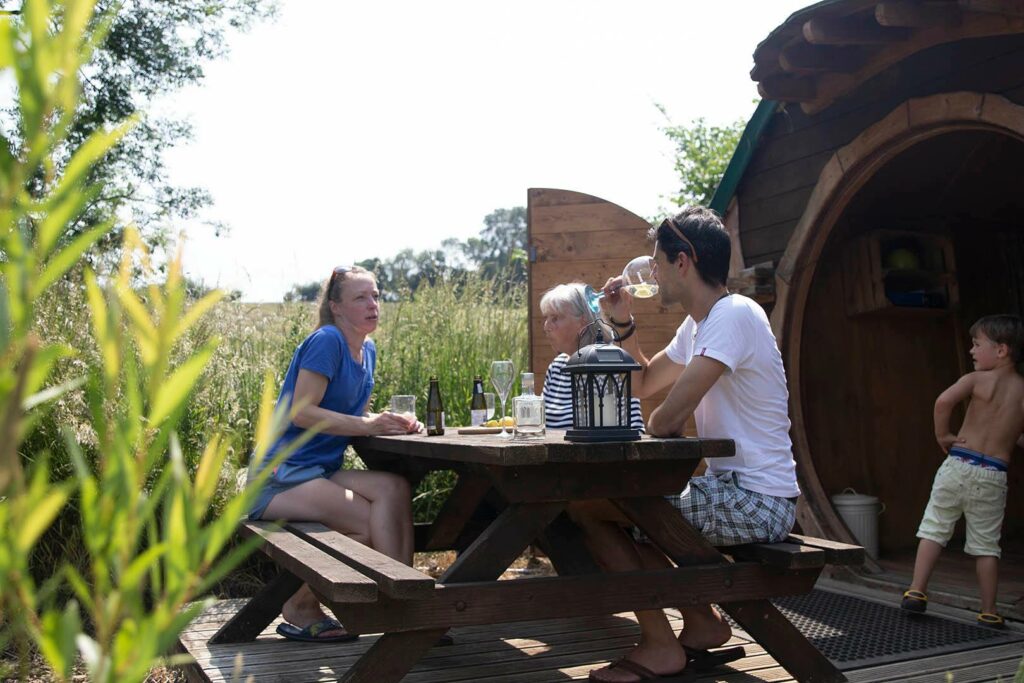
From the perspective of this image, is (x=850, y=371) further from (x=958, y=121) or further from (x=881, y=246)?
(x=958, y=121)

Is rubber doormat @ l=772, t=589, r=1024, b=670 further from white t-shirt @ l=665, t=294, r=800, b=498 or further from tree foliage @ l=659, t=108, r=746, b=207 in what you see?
tree foliage @ l=659, t=108, r=746, b=207

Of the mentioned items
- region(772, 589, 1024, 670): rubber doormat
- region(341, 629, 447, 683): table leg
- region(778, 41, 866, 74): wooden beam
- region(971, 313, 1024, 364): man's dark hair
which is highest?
region(778, 41, 866, 74): wooden beam

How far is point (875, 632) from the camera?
4180 millimetres

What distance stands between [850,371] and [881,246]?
836mm

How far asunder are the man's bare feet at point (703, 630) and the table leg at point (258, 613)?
5.03 ft

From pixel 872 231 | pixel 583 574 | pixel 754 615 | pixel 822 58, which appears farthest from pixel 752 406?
pixel 872 231

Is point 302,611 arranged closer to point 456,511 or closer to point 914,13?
point 456,511

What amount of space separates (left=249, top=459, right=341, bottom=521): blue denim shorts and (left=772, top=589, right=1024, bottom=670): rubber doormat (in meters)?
1.92

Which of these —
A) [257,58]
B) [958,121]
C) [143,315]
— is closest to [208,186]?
[257,58]

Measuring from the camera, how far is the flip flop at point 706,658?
329cm

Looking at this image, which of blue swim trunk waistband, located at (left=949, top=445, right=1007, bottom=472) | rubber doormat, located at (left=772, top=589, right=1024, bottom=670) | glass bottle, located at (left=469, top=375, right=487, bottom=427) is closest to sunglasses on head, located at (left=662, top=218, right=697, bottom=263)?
rubber doormat, located at (left=772, top=589, right=1024, bottom=670)

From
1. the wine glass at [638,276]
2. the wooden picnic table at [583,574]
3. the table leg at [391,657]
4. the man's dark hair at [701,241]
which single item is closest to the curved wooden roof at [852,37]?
the wine glass at [638,276]

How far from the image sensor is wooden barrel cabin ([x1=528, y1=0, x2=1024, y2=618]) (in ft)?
15.5

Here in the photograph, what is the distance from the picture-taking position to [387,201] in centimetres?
2039
